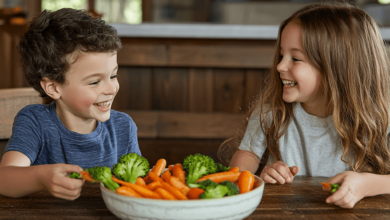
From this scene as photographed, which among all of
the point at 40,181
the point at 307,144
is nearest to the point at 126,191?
the point at 40,181

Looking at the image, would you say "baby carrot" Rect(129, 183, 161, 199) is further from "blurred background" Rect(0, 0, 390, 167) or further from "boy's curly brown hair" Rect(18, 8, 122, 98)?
"blurred background" Rect(0, 0, 390, 167)

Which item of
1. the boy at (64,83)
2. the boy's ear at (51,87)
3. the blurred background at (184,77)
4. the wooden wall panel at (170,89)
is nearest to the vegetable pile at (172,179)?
the boy at (64,83)

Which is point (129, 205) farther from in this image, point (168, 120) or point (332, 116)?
point (168, 120)

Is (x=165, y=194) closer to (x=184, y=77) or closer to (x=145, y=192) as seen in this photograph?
(x=145, y=192)

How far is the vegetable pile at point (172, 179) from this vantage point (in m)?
0.70

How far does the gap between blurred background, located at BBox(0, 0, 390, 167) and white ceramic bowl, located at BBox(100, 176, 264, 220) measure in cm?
191

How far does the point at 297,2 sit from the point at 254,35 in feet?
10.1

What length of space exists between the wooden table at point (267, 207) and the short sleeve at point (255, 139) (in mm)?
451

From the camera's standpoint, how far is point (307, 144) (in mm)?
1387

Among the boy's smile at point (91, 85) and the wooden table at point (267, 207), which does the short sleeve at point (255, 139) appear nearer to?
the wooden table at point (267, 207)

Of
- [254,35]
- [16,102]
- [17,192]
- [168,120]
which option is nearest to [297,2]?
[254,35]

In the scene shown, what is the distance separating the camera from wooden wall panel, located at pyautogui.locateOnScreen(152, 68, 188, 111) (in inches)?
106

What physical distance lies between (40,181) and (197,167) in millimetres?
369

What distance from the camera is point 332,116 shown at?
1.29 m
